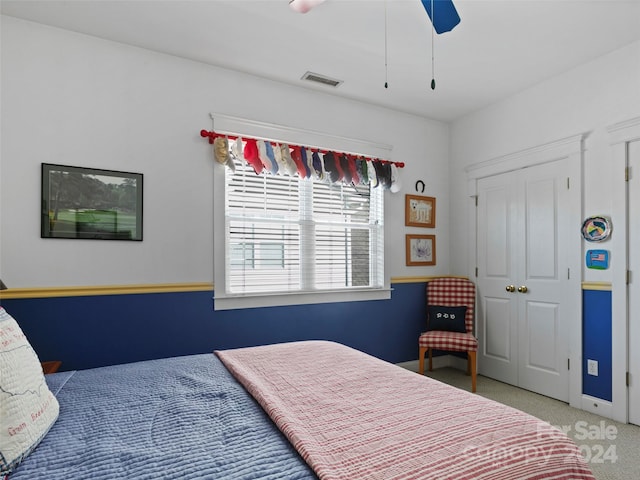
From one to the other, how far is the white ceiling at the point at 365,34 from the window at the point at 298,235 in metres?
0.91

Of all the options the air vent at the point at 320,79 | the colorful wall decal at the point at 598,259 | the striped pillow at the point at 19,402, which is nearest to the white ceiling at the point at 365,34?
the air vent at the point at 320,79

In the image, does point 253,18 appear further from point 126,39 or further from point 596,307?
point 596,307

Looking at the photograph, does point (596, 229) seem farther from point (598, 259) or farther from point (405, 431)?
point (405, 431)

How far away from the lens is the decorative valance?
2.94 m

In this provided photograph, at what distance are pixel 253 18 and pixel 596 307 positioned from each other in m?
3.20

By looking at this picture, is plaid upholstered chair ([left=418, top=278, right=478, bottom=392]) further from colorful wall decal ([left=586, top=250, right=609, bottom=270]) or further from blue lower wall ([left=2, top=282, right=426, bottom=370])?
colorful wall decal ([left=586, top=250, right=609, bottom=270])

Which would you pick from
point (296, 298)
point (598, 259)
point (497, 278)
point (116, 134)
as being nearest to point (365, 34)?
→ point (116, 134)

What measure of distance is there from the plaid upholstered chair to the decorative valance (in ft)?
3.77

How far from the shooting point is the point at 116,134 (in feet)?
8.58

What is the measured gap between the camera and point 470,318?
12.0 feet

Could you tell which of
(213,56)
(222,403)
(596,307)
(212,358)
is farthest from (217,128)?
(596,307)

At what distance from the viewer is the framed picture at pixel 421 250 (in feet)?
12.7

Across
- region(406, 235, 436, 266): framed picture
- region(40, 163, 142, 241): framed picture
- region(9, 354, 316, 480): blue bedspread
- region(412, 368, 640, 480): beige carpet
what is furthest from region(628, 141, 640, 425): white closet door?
region(40, 163, 142, 241): framed picture

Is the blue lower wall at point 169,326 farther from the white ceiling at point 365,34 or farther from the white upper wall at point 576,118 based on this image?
the white ceiling at point 365,34
